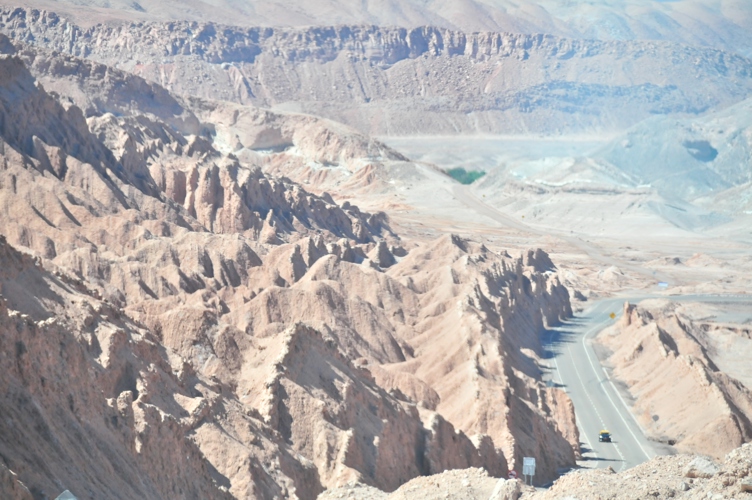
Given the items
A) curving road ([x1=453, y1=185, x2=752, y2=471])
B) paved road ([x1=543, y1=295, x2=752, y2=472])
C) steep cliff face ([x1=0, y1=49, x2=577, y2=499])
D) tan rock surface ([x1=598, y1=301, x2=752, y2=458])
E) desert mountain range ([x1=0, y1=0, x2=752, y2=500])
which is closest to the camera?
desert mountain range ([x1=0, y1=0, x2=752, y2=500])

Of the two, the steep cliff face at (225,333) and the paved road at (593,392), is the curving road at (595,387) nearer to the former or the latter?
the paved road at (593,392)

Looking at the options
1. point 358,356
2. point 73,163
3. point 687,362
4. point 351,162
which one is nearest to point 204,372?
point 358,356

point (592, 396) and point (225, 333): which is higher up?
point (225, 333)

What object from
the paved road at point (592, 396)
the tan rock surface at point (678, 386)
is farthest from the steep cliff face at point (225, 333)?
the tan rock surface at point (678, 386)

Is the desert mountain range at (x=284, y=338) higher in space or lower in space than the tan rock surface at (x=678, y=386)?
higher

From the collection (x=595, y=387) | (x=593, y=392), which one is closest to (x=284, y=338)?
(x=593, y=392)

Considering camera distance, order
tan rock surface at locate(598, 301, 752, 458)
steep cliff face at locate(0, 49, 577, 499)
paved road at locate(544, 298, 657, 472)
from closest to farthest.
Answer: steep cliff face at locate(0, 49, 577, 499) < paved road at locate(544, 298, 657, 472) < tan rock surface at locate(598, 301, 752, 458)

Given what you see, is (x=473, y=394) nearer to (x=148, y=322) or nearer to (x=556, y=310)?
(x=148, y=322)

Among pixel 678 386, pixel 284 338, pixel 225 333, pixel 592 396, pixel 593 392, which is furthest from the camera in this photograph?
pixel 593 392

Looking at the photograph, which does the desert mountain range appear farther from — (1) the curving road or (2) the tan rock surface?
(1) the curving road

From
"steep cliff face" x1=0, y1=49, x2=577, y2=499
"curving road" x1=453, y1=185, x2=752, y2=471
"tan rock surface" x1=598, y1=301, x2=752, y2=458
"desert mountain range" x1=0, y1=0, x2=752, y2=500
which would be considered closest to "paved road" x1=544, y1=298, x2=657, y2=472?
"curving road" x1=453, y1=185, x2=752, y2=471

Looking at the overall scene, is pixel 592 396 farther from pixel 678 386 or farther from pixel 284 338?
pixel 284 338
